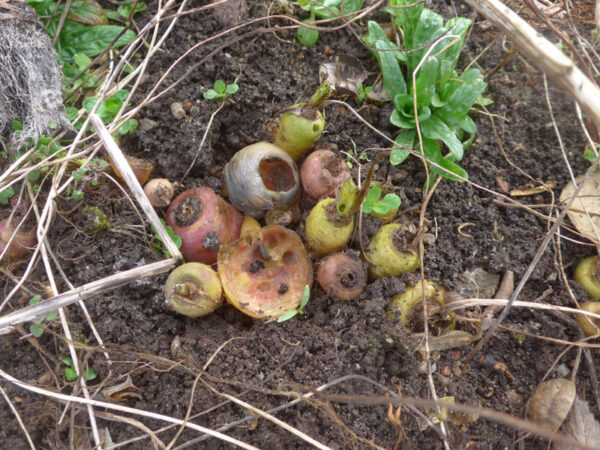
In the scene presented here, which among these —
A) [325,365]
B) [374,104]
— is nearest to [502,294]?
[325,365]

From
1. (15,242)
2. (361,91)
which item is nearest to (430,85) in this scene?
(361,91)

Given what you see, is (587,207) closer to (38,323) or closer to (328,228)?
(328,228)

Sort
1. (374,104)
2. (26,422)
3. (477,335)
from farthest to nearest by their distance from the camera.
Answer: (374,104) < (477,335) < (26,422)

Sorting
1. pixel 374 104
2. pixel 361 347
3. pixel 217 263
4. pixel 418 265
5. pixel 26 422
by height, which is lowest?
pixel 26 422

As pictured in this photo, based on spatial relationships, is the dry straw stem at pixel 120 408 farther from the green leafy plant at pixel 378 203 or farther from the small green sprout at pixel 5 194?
the green leafy plant at pixel 378 203

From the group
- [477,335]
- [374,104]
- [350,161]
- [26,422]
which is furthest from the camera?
[374,104]

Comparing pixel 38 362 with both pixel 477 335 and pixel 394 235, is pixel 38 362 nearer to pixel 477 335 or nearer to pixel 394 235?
pixel 394 235
